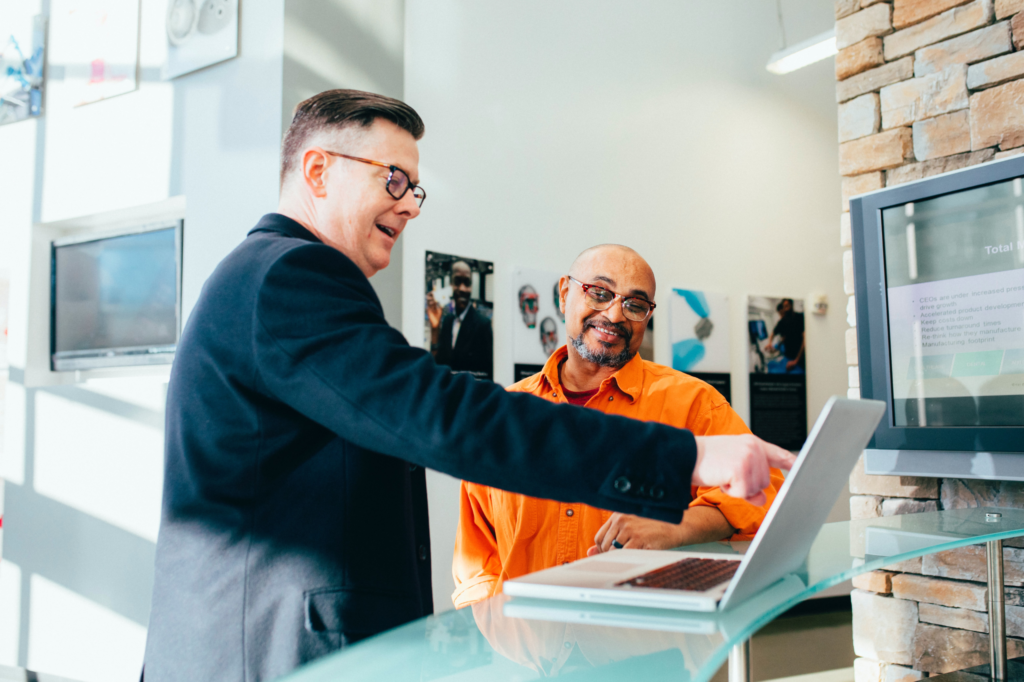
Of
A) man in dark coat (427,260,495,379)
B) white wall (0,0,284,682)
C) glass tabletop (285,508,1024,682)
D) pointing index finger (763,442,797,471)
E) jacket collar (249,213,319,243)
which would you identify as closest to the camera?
glass tabletop (285,508,1024,682)

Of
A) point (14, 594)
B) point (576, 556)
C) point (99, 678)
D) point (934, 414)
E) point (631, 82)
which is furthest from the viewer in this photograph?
point (631, 82)

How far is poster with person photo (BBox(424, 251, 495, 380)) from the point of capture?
146 inches

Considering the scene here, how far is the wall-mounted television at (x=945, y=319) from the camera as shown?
80.1 inches

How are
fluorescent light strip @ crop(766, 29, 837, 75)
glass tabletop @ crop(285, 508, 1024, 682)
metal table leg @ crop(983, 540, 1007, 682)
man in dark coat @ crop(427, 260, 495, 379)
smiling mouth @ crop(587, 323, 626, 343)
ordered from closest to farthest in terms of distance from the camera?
glass tabletop @ crop(285, 508, 1024, 682) → metal table leg @ crop(983, 540, 1007, 682) → smiling mouth @ crop(587, 323, 626, 343) → man in dark coat @ crop(427, 260, 495, 379) → fluorescent light strip @ crop(766, 29, 837, 75)

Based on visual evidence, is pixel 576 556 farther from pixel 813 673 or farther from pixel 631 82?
pixel 631 82

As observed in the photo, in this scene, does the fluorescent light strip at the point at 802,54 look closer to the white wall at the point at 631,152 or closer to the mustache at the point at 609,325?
the white wall at the point at 631,152

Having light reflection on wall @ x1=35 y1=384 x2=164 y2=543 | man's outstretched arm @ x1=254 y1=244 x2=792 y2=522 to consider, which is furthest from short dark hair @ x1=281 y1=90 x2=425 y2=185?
light reflection on wall @ x1=35 y1=384 x2=164 y2=543

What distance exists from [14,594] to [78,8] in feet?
9.54

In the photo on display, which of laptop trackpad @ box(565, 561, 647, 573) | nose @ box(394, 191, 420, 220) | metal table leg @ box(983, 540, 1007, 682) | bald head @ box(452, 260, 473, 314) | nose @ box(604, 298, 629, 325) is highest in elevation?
bald head @ box(452, 260, 473, 314)

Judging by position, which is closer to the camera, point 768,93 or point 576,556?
point 576,556

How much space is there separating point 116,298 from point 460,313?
5.31 ft

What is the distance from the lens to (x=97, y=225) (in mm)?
3844

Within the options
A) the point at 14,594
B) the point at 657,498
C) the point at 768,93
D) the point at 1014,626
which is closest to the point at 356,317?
the point at 657,498

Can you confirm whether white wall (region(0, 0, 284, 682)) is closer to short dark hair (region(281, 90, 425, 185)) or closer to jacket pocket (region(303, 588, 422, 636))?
short dark hair (region(281, 90, 425, 185))
